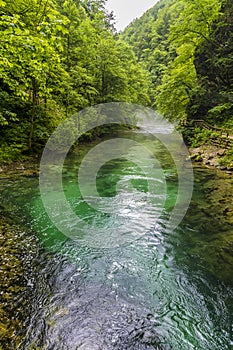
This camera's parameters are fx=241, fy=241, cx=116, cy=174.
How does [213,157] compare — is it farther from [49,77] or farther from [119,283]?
[119,283]

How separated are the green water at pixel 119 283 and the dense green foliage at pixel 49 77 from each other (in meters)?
3.39

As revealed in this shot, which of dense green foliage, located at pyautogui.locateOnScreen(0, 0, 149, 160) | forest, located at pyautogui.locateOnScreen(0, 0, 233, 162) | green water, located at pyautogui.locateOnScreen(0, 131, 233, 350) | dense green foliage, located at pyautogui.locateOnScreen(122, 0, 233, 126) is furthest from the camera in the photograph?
dense green foliage, located at pyautogui.locateOnScreen(122, 0, 233, 126)

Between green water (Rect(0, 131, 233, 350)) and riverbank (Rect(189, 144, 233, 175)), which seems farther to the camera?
riverbank (Rect(189, 144, 233, 175))

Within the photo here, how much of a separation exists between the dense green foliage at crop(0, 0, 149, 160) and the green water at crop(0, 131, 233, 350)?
3.39m

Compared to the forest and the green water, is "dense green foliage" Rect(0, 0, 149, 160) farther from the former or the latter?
the green water

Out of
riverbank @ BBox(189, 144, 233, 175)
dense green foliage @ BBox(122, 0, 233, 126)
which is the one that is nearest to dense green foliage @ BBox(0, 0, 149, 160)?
dense green foliage @ BBox(122, 0, 233, 126)

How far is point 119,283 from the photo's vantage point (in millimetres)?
4223

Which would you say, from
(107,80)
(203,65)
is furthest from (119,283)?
(107,80)

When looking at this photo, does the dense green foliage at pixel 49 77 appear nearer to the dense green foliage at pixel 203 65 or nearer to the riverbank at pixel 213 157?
the dense green foliage at pixel 203 65

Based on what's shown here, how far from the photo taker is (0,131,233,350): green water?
318cm

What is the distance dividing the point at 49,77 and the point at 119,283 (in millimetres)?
11257

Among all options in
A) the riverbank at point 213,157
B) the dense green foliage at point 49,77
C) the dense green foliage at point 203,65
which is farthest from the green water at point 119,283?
the dense green foliage at point 203,65

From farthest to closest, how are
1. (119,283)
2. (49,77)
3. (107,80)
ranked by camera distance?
(107,80) → (49,77) → (119,283)

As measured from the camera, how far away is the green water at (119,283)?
318cm
